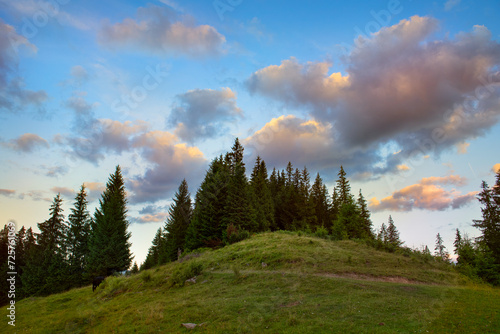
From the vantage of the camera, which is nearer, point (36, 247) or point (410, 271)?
point (410, 271)

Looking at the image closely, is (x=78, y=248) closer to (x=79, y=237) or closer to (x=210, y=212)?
(x=79, y=237)

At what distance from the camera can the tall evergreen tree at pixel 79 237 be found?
44.4 m

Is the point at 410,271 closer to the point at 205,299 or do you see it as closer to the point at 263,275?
the point at 263,275

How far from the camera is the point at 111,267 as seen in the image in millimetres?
42375

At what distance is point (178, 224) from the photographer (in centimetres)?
5362

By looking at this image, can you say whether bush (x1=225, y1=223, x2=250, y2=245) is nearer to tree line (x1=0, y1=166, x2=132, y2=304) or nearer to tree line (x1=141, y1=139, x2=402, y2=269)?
tree line (x1=141, y1=139, x2=402, y2=269)

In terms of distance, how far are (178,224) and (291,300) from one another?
4310 cm

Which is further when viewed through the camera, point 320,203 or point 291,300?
point 320,203

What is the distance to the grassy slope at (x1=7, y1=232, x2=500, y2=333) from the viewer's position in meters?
10.8

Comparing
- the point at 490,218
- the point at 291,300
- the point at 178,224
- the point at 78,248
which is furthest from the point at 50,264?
the point at 490,218

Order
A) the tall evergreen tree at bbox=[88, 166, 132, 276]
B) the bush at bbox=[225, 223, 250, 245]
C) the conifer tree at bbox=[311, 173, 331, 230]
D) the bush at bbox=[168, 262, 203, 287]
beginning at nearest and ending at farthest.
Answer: the bush at bbox=[168, 262, 203, 287] → the bush at bbox=[225, 223, 250, 245] → the tall evergreen tree at bbox=[88, 166, 132, 276] → the conifer tree at bbox=[311, 173, 331, 230]

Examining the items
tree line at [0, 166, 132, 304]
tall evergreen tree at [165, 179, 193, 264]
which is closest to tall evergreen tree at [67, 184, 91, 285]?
tree line at [0, 166, 132, 304]

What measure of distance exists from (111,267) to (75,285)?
6.90 meters

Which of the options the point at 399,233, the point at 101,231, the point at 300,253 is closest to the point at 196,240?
the point at 101,231
